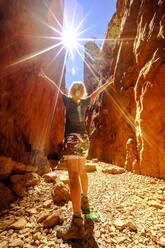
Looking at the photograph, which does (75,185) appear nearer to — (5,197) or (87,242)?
(87,242)

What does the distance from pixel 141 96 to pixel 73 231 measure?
3.94 metres

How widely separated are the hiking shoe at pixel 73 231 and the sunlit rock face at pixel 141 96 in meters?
2.61

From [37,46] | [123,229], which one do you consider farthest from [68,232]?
[37,46]

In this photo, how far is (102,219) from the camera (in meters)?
1.74

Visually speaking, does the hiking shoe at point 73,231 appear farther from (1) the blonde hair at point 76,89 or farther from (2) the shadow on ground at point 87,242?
(1) the blonde hair at point 76,89

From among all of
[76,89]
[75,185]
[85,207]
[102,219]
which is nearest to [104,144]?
[76,89]

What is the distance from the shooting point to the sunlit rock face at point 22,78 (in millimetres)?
3484

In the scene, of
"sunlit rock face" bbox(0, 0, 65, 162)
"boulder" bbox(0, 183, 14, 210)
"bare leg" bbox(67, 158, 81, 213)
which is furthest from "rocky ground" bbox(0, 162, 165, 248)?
"sunlit rock face" bbox(0, 0, 65, 162)

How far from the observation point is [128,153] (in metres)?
4.24

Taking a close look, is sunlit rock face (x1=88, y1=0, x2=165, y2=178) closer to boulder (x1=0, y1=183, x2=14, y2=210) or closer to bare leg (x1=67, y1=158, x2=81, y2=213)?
bare leg (x1=67, y1=158, x2=81, y2=213)

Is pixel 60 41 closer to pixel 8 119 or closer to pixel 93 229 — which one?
pixel 8 119

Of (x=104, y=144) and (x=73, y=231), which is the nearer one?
(x=73, y=231)

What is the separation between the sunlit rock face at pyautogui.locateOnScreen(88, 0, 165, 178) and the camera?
3.00 m

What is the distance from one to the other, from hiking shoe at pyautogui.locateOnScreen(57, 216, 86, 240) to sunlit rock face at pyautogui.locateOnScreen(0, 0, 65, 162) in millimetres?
2814
